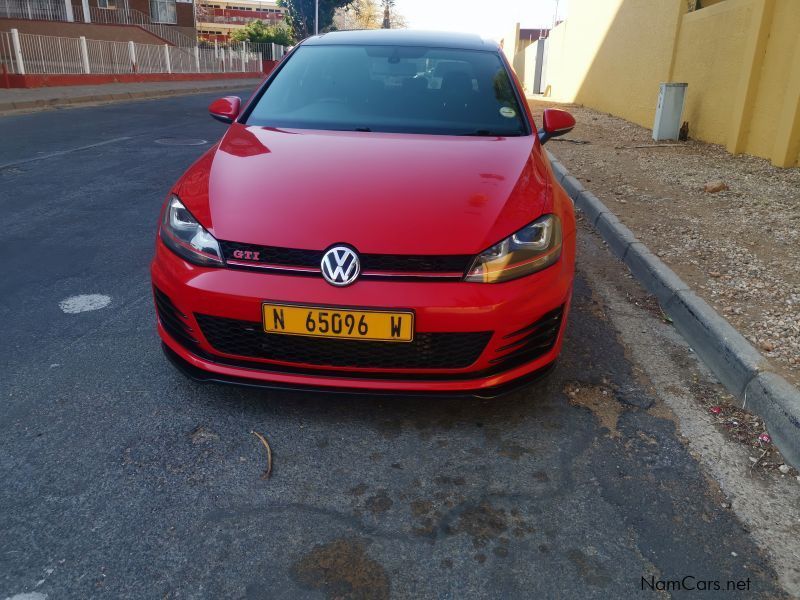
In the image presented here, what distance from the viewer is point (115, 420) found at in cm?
259

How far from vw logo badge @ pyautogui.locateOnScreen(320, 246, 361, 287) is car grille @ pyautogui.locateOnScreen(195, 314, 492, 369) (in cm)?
22

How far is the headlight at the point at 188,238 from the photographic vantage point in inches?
97.4

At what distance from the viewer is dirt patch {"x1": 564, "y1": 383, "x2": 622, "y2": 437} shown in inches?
106

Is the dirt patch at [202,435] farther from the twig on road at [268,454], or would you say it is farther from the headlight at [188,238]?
the headlight at [188,238]

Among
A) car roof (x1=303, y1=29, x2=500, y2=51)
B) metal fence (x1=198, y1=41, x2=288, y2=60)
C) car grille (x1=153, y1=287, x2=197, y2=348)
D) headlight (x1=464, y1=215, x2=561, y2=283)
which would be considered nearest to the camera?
headlight (x1=464, y1=215, x2=561, y2=283)

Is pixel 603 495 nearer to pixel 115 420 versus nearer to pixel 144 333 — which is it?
pixel 115 420

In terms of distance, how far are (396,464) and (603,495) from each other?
724 mm

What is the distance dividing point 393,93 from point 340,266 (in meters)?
1.68

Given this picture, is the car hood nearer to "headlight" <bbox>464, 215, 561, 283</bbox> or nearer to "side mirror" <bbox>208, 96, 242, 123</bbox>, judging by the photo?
"headlight" <bbox>464, 215, 561, 283</bbox>

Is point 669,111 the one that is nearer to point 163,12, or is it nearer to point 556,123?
point 556,123

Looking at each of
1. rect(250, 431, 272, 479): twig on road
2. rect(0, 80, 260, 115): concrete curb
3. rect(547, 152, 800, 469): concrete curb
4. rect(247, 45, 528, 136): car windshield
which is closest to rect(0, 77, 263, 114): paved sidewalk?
rect(0, 80, 260, 115): concrete curb

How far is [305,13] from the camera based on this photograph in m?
46.6

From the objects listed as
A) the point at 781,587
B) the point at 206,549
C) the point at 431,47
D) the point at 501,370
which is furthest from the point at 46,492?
the point at 431,47

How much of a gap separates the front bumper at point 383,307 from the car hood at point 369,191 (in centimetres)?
16
